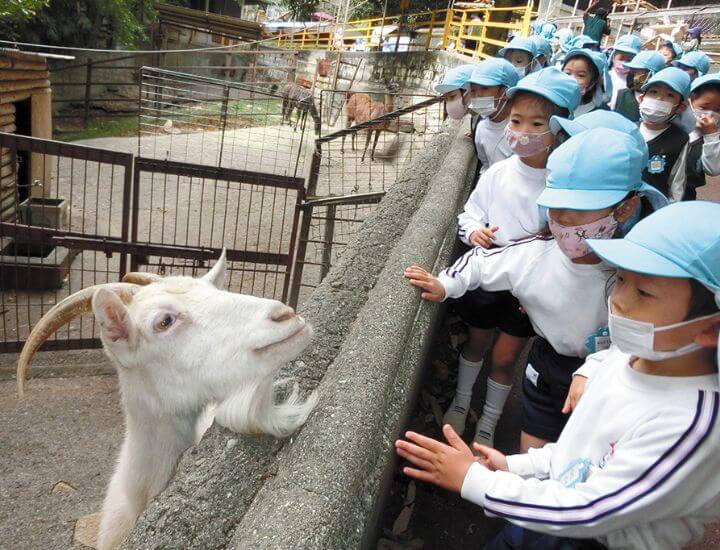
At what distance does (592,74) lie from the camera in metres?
4.48

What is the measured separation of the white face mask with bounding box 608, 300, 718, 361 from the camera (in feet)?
4.23

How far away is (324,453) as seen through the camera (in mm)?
1396

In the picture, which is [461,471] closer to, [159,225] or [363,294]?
[363,294]

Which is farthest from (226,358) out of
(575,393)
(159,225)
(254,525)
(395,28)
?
(395,28)

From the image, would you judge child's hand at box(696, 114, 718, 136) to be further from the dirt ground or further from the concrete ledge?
the dirt ground

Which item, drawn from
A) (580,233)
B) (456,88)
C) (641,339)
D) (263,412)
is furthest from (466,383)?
(456,88)

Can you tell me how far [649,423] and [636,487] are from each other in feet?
0.49

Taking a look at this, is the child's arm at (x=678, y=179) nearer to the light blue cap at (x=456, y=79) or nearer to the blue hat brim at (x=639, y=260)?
the light blue cap at (x=456, y=79)

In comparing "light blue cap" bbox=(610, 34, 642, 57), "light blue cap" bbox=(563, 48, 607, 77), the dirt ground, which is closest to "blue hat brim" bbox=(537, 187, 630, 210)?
"light blue cap" bbox=(563, 48, 607, 77)

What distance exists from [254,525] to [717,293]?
1.14 m

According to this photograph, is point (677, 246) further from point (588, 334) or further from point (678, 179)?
point (678, 179)

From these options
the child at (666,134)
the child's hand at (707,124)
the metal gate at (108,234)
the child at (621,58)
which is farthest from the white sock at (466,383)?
the child at (621,58)

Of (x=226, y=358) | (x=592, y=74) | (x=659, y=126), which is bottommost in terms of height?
(x=226, y=358)

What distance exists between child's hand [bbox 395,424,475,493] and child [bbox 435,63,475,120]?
143 inches
